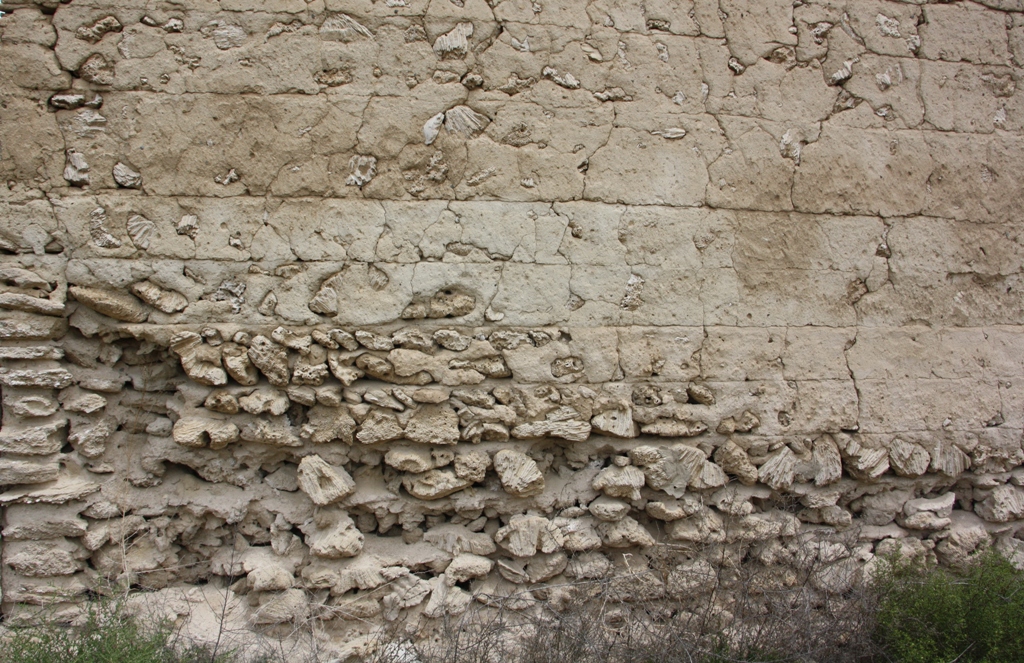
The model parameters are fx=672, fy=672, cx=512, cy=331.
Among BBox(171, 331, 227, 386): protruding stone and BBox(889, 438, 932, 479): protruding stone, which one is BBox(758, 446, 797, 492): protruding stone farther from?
BBox(171, 331, 227, 386): protruding stone

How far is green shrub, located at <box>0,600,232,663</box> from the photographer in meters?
2.21

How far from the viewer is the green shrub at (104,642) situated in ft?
7.26

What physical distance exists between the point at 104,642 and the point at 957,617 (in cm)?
314

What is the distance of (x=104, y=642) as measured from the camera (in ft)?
7.39

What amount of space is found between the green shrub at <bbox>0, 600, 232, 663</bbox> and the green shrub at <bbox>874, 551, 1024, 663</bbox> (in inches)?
101

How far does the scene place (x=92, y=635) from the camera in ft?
7.72

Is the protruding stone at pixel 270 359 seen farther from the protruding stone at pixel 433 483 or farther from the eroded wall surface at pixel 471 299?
the protruding stone at pixel 433 483

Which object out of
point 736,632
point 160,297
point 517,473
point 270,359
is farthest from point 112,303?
point 736,632

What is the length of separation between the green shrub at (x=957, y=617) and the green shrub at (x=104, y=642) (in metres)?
2.55

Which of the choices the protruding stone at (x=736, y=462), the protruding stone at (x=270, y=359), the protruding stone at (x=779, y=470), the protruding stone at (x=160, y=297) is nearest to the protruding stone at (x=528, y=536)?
the protruding stone at (x=736, y=462)

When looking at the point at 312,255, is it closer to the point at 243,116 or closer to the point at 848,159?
the point at 243,116

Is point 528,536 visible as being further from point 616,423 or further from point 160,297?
point 160,297

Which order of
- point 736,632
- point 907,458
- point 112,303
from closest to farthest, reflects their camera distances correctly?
point 112,303
point 736,632
point 907,458

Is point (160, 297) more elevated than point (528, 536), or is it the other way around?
point (160, 297)
